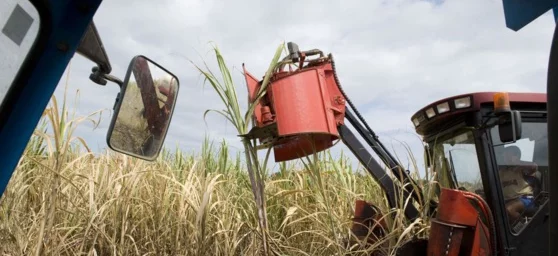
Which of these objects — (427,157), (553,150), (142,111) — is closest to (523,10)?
(553,150)

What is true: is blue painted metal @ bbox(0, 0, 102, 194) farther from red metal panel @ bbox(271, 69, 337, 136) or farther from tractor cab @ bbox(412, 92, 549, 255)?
tractor cab @ bbox(412, 92, 549, 255)

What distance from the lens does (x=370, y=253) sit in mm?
3318

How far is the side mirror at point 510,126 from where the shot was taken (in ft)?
8.95

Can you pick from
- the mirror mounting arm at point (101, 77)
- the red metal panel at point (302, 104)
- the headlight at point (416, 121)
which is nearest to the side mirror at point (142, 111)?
the mirror mounting arm at point (101, 77)

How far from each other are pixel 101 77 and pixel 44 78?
229mm

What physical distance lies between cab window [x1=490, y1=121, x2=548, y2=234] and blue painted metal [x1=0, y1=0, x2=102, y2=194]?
2635 mm

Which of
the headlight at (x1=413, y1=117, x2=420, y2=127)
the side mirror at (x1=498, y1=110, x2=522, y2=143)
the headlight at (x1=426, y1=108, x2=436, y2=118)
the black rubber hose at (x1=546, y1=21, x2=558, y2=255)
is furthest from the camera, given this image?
the headlight at (x1=413, y1=117, x2=420, y2=127)

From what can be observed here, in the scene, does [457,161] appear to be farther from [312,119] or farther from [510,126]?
[312,119]

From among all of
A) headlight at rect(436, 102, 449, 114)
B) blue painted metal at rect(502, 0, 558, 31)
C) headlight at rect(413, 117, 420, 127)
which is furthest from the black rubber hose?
headlight at rect(413, 117, 420, 127)

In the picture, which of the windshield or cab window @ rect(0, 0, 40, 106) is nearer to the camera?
cab window @ rect(0, 0, 40, 106)

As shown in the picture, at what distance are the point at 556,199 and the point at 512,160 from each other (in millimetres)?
2704

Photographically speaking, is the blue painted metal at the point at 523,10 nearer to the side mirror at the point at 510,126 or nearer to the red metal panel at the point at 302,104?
the side mirror at the point at 510,126

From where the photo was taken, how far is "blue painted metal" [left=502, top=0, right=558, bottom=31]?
1.11 metres

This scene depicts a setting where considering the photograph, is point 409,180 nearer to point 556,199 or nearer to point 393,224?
point 393,224
